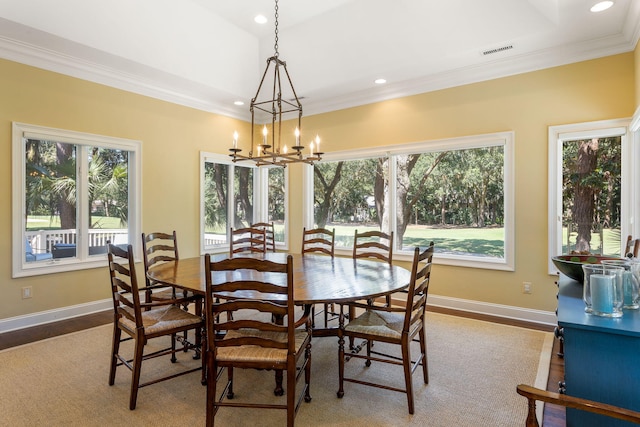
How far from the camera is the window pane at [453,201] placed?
4277 mm

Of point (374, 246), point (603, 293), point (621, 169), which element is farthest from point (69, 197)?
point (621, 169)

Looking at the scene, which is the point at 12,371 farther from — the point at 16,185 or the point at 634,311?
the point at 634,311

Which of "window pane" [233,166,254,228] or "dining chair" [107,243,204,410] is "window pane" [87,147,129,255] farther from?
"dining chair" [107,243,204,410]

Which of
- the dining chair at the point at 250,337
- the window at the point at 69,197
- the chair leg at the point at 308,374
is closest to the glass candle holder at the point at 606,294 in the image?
the dining chair at the point at 250,337

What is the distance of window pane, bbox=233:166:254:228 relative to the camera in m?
6.09

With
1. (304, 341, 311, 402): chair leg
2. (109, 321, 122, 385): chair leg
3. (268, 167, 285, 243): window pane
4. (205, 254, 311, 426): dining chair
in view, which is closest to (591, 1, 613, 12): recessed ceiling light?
(205, 254, 311, 426): dining chair

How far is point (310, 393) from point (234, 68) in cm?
430

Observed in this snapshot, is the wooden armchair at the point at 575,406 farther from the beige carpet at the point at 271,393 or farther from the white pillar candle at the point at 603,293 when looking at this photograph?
the beige carpet at the point at 271,393

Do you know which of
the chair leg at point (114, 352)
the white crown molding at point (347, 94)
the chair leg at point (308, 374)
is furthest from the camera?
the white crown molding at point (347, 94)

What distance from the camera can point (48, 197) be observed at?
3.89 m

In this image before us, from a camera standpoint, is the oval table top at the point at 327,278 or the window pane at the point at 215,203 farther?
the window pane at the point at 215,203

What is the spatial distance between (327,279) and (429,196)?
2.73 m

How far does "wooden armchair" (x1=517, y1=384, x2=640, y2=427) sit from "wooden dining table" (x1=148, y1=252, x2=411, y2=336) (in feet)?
3.68

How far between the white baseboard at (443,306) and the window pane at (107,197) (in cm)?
67
